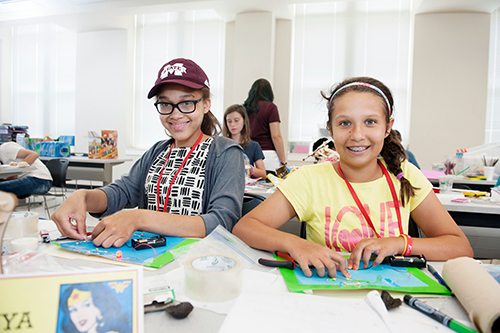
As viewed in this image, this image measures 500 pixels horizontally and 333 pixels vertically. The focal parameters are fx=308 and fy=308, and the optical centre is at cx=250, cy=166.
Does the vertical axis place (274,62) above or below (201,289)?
above

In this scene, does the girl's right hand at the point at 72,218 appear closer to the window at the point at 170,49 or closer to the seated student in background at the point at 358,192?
the seated student in background at the point at 358,192

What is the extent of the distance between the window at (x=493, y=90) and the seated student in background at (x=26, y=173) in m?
6.33

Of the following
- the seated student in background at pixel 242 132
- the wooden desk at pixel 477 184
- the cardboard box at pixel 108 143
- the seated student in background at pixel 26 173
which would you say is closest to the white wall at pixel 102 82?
the cardboard box at pixel 108 143

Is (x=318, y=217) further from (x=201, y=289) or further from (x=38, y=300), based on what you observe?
(x=38, y=300)

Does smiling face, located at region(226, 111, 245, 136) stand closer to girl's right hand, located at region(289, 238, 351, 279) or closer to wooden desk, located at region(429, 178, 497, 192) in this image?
wooden desk, located at region(429, 178, 497, 192)

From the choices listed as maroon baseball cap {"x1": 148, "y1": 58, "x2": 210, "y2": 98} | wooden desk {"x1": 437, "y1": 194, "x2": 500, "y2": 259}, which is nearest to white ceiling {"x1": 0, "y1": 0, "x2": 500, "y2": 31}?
wooden desk {"x1": 437, "y1": 194, "x2": 500, "y2": 259}

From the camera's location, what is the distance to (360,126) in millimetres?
1038

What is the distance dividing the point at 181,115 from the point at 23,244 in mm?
667

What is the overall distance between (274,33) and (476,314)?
5.45 metres

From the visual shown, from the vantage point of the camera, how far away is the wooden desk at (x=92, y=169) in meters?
4.34

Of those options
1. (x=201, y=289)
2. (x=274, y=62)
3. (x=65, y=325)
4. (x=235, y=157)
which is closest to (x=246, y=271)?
(x=201, y=289)

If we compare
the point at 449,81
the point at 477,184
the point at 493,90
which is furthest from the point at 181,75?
the point at 493,90

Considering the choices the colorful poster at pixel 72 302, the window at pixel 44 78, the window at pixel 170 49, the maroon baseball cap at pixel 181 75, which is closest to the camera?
the colorful poster at pixel 72 302

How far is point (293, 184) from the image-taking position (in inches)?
44.9
